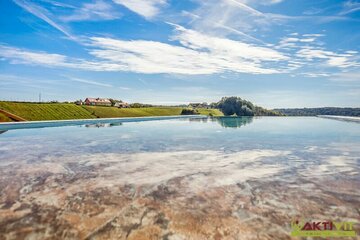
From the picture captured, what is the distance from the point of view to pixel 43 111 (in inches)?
1373

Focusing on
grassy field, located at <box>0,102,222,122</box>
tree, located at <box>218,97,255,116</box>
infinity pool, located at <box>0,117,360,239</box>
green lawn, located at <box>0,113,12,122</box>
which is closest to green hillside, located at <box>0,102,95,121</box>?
grassy field, located at <box>0,102,222,122</box>

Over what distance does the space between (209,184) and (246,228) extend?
228 centimetres

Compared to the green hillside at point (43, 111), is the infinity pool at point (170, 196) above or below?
below

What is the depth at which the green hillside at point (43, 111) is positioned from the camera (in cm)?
3178
